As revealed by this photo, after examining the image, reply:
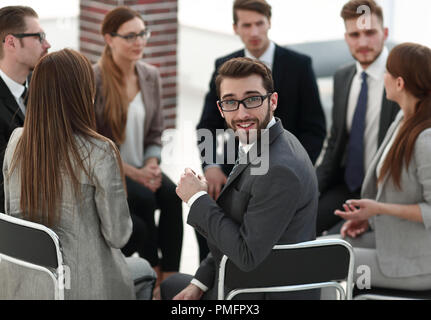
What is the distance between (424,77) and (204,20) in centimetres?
600

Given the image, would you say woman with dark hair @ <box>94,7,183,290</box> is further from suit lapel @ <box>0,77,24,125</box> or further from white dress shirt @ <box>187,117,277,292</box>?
white dress shirt @ <box>187,117,277,292</box>

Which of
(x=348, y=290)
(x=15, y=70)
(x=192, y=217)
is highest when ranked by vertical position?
(x=15, y=70)

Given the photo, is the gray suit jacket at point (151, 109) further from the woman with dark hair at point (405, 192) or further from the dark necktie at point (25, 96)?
the woman with dark hair at point (405, 192)

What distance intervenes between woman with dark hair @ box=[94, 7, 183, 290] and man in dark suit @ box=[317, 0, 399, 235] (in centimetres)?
89

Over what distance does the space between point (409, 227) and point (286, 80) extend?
1227 mm

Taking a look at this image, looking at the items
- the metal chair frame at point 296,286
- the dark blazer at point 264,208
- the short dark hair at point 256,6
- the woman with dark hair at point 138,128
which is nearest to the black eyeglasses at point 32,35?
the woman with dark hair at point 138,128

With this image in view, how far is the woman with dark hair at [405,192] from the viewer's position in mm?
2396

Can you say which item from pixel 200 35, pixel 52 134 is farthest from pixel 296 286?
pixel 200 35

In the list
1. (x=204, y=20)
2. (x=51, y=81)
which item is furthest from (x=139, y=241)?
(x=204, y=20)

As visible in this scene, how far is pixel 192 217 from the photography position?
2.14 meters

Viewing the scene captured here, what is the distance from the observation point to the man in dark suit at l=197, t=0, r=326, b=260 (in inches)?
133

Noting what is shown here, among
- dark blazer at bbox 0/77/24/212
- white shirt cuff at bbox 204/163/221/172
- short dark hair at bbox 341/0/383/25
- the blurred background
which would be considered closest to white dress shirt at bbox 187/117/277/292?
dark blazer at bbox 0/77/24/212
